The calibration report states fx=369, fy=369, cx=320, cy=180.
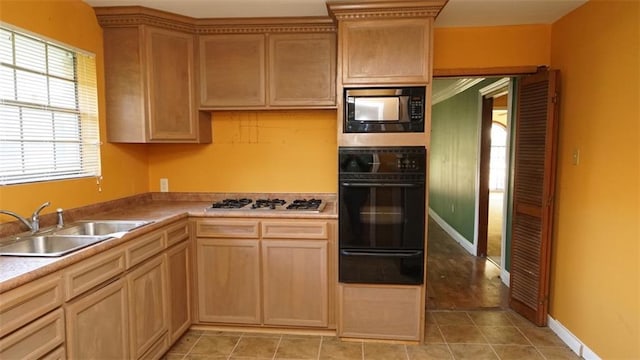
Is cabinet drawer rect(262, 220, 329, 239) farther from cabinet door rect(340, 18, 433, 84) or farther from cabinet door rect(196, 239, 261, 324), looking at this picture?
cabinet door rect(340, 18, 433, 84)

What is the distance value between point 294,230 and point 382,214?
0.64m

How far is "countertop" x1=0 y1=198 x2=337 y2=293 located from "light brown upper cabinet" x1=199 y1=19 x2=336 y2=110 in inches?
33.1

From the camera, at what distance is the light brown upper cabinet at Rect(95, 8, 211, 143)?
8.72 ft

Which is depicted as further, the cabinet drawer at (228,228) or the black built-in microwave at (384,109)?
the cabinet drawer at (228,228)

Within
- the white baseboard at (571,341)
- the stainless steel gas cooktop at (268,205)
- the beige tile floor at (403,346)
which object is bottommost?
the beige tile floor at (403,346)

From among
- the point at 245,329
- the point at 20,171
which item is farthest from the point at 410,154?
the point at 20,171

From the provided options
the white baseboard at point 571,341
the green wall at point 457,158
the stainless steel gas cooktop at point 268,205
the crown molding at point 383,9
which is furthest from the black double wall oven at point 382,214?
the green wall at point 457,158

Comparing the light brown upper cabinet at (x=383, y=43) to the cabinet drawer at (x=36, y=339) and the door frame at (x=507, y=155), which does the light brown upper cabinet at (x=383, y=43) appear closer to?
the door frame at (x=507, y=155)

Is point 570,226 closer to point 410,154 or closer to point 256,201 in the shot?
point 410,154

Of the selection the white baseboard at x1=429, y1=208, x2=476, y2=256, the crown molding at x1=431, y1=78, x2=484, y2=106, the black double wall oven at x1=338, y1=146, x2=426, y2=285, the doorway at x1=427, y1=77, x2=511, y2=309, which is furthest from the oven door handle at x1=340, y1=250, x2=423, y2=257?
the crown molding at x1=431, y1=78, x2=484, y2=106

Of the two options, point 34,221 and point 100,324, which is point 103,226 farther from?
point 100,324

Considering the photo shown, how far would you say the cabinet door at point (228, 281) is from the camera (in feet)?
8.95

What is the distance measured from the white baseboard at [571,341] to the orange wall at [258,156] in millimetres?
1981

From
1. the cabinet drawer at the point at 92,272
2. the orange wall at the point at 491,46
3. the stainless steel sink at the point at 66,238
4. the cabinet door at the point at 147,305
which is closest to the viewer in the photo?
the cabinet drawer at the point at 92,272
